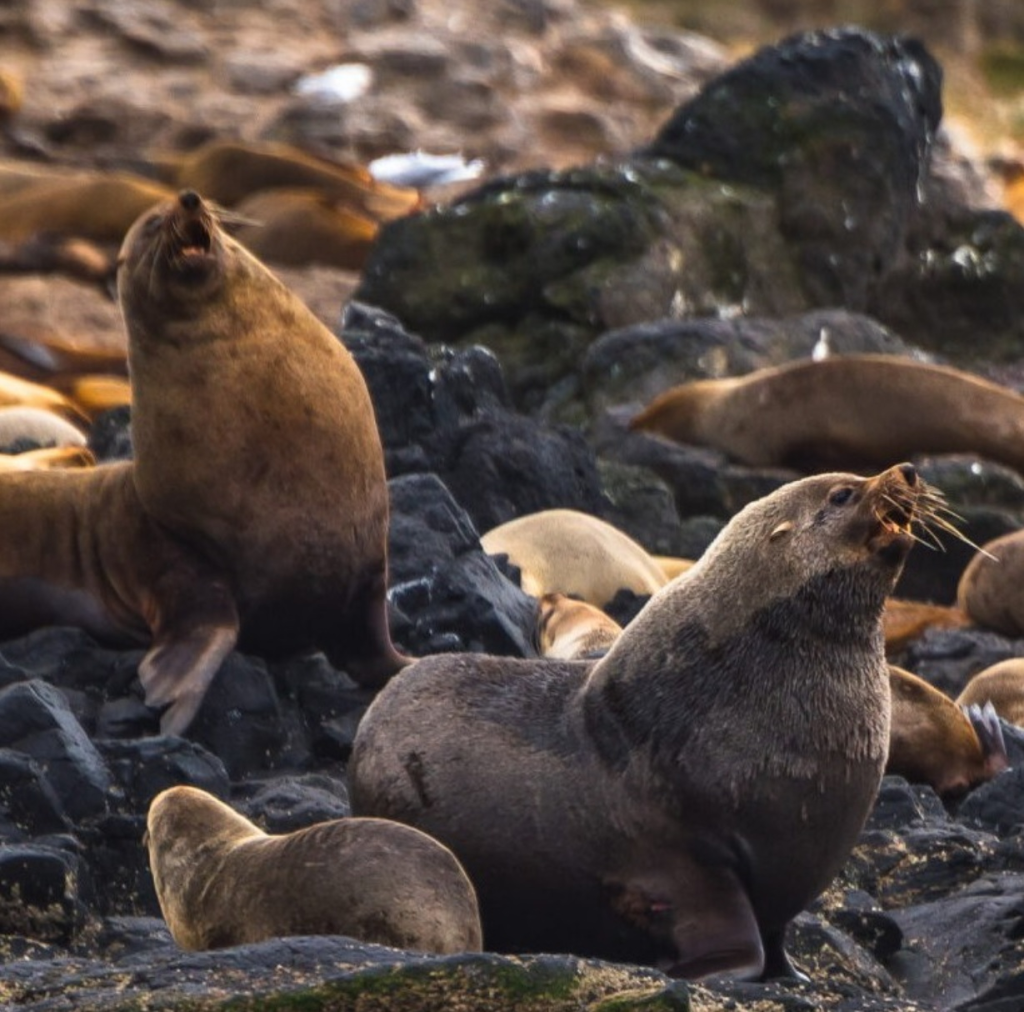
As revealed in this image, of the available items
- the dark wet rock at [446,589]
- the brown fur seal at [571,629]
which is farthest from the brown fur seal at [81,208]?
the brown fur seal at [571,629]

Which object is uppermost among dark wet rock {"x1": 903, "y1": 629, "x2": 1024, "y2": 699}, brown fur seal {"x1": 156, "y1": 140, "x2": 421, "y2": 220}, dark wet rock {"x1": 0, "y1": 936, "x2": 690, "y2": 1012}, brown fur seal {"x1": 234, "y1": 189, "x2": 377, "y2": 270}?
dark wet rock {"x1": 0, "y1": 936, "x2": 690, "y2": 1012}

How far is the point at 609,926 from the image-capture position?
5.34 m

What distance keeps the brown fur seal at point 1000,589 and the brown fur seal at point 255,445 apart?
3658 mm

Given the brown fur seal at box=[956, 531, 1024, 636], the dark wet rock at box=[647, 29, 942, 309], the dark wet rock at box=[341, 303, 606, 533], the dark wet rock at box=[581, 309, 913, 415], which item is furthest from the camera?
the dark wet rock at box=[647, 29, 942, 309]

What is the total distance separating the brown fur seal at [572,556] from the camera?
29.6 feet

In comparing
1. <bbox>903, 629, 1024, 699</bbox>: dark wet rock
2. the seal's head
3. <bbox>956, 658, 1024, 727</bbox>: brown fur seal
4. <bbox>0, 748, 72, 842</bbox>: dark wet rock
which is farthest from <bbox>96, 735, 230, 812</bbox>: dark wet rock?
<bbox>903, 629, 1024, 699</bbox>: dark wet rock

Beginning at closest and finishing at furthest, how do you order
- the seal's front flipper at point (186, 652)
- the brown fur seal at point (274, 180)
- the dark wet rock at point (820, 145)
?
the seal's front flipper at point (186, 652) → the dark wet rock at point (820, 145) → the brown fur seal at point (274, 180)

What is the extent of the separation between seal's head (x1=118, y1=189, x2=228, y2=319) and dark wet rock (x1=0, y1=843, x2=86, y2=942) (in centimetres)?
247

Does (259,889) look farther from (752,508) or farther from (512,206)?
(512,206)

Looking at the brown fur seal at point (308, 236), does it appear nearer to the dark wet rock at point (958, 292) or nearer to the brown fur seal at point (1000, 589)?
the dark wet rock at point (958, 292)

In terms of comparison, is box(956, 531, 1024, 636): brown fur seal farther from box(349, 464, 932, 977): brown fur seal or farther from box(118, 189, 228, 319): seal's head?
box(349, 464, 932, 977): brown fur seal

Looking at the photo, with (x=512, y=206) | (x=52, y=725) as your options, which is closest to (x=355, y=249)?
(x=512, y=206)

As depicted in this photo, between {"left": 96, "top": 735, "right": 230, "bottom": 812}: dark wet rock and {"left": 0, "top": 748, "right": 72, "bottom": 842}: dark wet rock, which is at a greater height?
{"left": 0, "top": 748, "right": 72, "bottom": 842}: dark wet rock

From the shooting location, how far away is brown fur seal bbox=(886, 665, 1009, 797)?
7352mm
